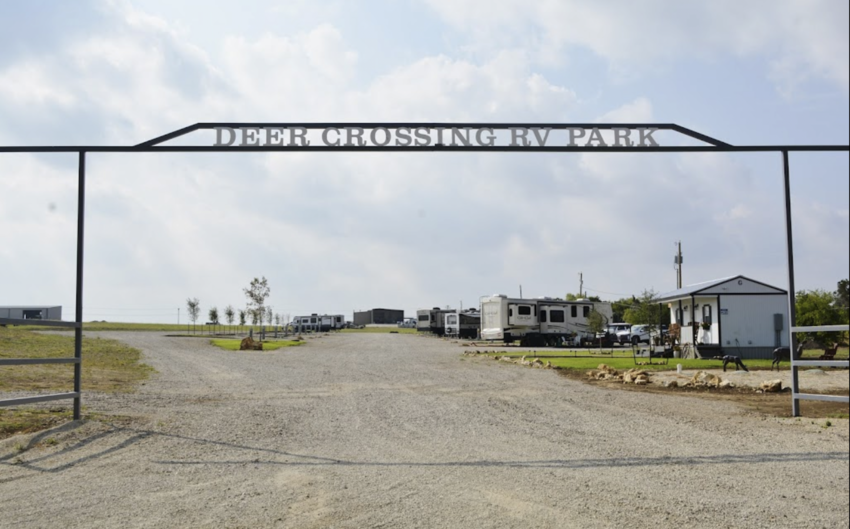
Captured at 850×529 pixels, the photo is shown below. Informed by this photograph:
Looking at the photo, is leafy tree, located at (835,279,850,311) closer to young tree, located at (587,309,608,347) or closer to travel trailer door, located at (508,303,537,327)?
young tree, located at (587,309,608,347)

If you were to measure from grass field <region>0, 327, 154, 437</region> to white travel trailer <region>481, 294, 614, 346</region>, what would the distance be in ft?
63.5

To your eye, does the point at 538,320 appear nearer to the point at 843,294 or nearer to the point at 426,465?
the point at 426,465

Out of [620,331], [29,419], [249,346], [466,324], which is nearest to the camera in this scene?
[29,419]

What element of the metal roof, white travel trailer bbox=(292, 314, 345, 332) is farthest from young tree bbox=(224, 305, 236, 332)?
the metal roof

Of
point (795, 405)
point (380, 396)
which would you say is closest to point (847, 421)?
point (795, 405)

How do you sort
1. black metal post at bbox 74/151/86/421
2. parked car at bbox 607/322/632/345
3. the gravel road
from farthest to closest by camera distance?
parked car at bbox 607/322/632/345
black metal post at bbox 74/151/86/421
the gravel road

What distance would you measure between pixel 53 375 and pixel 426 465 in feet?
45.5

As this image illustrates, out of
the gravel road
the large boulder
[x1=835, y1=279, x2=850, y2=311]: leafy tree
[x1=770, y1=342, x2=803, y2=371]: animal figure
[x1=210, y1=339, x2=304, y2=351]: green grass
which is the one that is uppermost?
[x1=835, y1=279, x2=850, y2=311]: leafy tree

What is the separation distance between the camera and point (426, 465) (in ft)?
21.4

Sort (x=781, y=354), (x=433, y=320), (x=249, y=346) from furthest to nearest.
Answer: (x=433, y=320)
(x=249, y=346)
(x=781, y=354)

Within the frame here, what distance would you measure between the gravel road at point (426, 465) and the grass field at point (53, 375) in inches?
28.6

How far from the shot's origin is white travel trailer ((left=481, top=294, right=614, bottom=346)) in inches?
1449

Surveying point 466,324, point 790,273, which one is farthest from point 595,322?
point 790,273

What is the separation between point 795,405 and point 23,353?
83.6 ft
